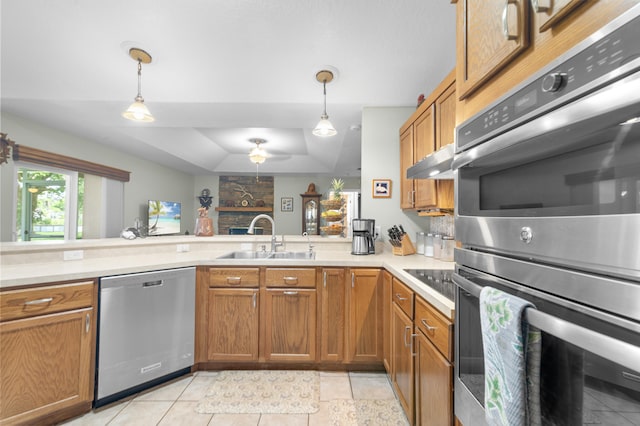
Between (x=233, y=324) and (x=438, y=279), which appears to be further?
(x=233, y=324)

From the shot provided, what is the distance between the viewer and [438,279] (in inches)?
59.4

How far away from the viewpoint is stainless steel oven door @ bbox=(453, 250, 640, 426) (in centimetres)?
41

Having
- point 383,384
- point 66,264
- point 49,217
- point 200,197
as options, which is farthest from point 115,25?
point 200,197

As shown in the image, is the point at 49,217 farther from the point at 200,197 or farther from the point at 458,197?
the point at 458,197

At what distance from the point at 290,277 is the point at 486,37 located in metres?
1.87

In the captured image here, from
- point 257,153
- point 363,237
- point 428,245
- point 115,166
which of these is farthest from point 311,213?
point 428,245

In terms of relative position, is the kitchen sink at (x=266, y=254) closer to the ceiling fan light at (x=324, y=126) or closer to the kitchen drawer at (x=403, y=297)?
the kitchen drawer at (x=403, y=297)

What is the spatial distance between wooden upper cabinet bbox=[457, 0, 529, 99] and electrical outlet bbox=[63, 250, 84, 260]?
283cm

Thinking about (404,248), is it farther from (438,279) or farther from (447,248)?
(438,279)

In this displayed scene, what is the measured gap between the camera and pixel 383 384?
201 centimetres

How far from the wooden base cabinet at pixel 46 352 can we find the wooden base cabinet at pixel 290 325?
1.14m

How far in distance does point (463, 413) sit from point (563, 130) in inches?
35.4

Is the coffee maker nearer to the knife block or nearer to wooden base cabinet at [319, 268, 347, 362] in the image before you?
the knife block

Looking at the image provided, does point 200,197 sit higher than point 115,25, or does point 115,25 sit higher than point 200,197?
point 115,25
